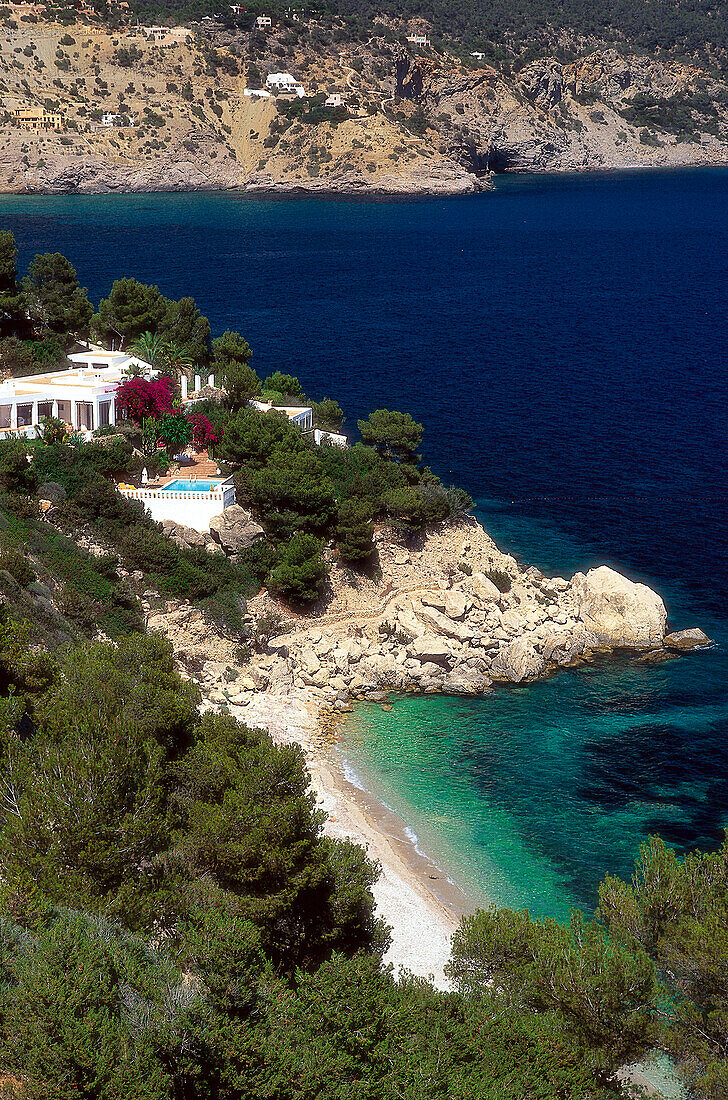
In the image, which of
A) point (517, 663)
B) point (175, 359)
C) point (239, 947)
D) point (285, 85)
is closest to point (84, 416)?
point (175, 359)

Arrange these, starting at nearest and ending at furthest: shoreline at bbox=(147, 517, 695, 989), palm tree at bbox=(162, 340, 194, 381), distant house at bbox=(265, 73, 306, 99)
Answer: shoreline at bbox=(147, 517, 695, 989) → palm tree at bbox=(162, 340, 194, 381) → distant house at bbox=(265, 73, 306, 99)

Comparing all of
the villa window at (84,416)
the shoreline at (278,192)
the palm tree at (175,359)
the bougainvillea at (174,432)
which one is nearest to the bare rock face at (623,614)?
the bougainvillea at (174,432)

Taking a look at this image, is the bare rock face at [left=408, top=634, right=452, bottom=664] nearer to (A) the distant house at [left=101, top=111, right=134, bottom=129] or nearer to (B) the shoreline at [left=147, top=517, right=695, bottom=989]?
(B) the shoreline at [left=147, top=517, right=695, bottom=989]

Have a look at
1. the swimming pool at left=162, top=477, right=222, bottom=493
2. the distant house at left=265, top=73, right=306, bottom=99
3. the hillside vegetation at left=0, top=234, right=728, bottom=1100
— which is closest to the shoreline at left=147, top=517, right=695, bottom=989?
the swimming pool at left=162, top=477, right=222, bottom=493

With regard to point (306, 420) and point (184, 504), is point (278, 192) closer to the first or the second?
point (306, 420)

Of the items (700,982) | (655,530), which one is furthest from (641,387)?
(700,982)

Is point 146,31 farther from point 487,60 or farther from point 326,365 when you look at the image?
point 326,365
